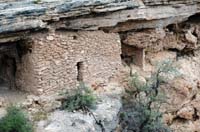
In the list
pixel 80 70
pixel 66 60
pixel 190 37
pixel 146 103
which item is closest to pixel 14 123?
pixel 66 60

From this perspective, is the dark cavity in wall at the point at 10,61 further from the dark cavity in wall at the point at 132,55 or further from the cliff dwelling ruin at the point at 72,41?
the dark cavity in wall at the point at 132,55

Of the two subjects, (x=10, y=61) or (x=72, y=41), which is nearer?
(x=72, y=41)

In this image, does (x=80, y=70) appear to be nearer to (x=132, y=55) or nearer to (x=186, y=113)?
(x=132, y=55)

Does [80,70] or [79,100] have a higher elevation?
[80,70]

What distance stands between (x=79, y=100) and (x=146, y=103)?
145cm

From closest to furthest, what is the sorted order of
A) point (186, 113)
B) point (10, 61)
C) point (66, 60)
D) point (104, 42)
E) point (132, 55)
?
point (66, 60), point (10, 61), point (104, 42), point (186, 113), point (132, 55)

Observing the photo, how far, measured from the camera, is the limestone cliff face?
32.4ft

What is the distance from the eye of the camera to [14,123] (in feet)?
30.8

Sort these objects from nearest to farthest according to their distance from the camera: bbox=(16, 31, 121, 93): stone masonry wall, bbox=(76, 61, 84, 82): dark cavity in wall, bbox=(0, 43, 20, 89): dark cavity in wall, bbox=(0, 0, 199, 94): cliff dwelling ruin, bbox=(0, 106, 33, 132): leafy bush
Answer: bbox=(0, 106, 33, 132): leafy bush, bbox=(0, 0, 199, 94): cliff dwelling ruin, bbox=(16, 31, 121, 93): stone masonry wall, bbox=(0, 43, 20, 89): dark cavity in wall, bbox=(76, 61, 84, 82): dark cavity in wall

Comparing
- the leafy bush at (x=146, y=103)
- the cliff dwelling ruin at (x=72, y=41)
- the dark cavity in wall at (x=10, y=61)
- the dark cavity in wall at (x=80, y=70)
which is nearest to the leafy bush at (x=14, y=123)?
the cliff dwelling ruin at (x=72, y=41)

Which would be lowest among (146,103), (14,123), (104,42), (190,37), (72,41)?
(146,103)

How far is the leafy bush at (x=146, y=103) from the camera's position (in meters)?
10.9

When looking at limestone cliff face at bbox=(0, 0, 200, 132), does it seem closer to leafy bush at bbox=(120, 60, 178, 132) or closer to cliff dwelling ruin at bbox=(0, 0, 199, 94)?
cliff dwelling ruin at bbox=(0, 0, 199, 94)

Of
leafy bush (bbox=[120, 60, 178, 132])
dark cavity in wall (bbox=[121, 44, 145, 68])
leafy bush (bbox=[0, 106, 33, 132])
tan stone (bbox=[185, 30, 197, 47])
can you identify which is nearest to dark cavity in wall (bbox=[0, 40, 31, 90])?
leafy bush (bbox=[0, 106, 33, 132])
